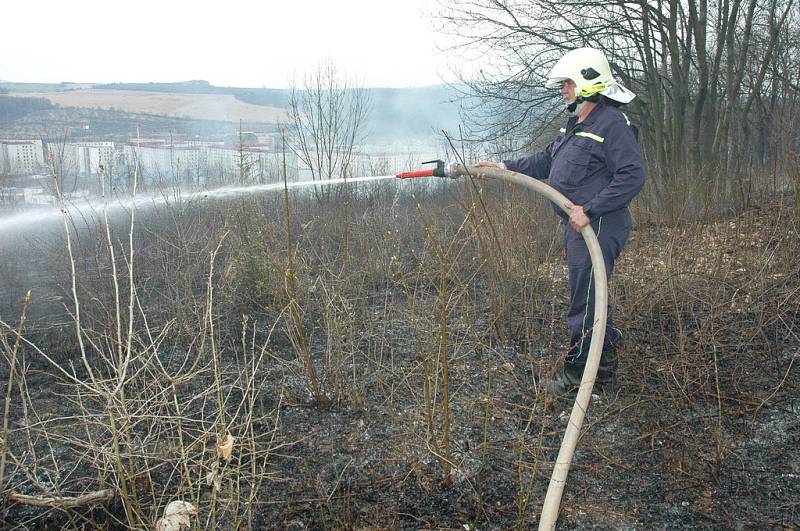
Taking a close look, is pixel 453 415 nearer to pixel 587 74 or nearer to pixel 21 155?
pixel 587 74

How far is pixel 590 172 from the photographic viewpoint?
12.3ft

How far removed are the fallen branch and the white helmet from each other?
3130mm

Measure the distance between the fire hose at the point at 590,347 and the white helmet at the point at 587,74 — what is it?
64cm

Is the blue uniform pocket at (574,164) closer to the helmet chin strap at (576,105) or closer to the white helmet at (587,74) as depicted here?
the helmet chin strap at (576,105)

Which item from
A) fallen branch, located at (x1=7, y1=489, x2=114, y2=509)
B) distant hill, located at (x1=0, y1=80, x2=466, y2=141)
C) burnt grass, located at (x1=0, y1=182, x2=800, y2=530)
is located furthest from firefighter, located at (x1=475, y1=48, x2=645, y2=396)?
distant hill, located at (x1=0, y1=80, x2=466, y2=141)

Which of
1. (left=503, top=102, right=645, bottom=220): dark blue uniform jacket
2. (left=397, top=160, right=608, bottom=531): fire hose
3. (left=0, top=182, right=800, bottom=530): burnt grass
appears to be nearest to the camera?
(left=397, top=160, right=608, bottom=531): fire hose

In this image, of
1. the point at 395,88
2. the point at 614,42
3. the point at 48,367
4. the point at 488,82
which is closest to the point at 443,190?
the point at 488,82

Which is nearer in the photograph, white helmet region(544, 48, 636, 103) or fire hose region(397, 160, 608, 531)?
fire hose region(397, 160, 608, 531)

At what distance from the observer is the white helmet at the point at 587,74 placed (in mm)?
3656

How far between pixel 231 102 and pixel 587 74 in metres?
22.9

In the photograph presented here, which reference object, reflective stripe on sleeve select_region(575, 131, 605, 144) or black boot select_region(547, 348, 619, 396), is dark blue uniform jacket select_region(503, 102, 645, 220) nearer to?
reflective stripe on sleeve select_region(575, 131, 605, 144)

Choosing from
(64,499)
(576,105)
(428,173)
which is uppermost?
(576,105)

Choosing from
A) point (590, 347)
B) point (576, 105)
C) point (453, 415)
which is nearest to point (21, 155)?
point (453, 415)

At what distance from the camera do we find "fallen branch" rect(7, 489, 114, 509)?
2678mm
